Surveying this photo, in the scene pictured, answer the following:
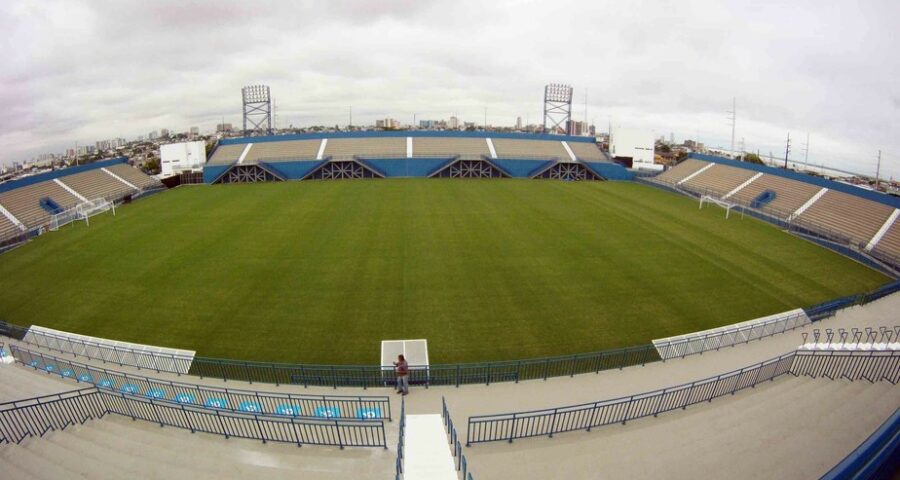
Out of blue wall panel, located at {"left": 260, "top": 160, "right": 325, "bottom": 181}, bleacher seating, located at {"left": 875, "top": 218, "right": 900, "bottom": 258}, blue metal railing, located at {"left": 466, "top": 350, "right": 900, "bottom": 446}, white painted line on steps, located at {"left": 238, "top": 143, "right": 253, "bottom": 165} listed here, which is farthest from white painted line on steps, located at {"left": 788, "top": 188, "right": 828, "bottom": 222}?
white painted line on steps, located at {"left": 238, "top": 143, "right": 253, "bottom": 165}

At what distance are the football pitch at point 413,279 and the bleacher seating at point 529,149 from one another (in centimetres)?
2435

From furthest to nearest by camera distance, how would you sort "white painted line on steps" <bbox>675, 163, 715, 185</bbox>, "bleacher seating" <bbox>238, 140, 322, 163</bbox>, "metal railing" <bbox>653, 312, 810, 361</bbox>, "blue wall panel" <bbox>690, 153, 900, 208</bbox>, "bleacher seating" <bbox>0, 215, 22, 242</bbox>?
"bleacher seating" <bbox>238, 140, 322, 163</bbox> → "white painted line on steps" <bbox>675, 163, 715, 185</bbox> → "blue wall panel" <bbox>690, 153, 900, 208</bbox> → "bleacher seating" <bbox>0, 215, 22, 242</bbox> → "metal railing" <bbox>653, 312, 810, 361</bbox>

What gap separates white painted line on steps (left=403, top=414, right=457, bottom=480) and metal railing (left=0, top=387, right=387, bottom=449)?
0.63 meters

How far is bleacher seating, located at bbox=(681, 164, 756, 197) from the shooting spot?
42.9m

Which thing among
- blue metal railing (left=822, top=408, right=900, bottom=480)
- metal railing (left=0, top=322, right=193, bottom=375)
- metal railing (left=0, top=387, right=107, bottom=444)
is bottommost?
metal railing (left=0, top=322, right=193, bottom=375)

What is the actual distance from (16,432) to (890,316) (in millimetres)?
25772

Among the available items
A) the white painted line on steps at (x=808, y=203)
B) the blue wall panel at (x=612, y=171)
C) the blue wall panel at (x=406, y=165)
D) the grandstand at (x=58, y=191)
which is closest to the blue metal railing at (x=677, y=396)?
the white painted line on steps at (x=808, y=203)

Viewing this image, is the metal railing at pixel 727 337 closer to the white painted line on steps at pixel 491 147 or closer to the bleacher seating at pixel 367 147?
the white painted line on steps at pixel 491 147

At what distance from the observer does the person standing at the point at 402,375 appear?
1126cm

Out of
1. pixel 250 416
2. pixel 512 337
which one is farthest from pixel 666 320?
pixel 250 416

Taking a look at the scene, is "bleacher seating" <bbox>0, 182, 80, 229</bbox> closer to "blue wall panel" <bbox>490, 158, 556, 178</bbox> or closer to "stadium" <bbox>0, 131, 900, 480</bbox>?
"stadium" <bbox>0, 131, 900, 480</bbox>

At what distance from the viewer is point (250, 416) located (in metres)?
9.46

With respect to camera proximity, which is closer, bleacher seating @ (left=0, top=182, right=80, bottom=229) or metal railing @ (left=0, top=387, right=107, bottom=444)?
metal railing @ (left=0, top=387, right=107, bottom=444)

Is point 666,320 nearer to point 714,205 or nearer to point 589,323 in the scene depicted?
point 589,323
